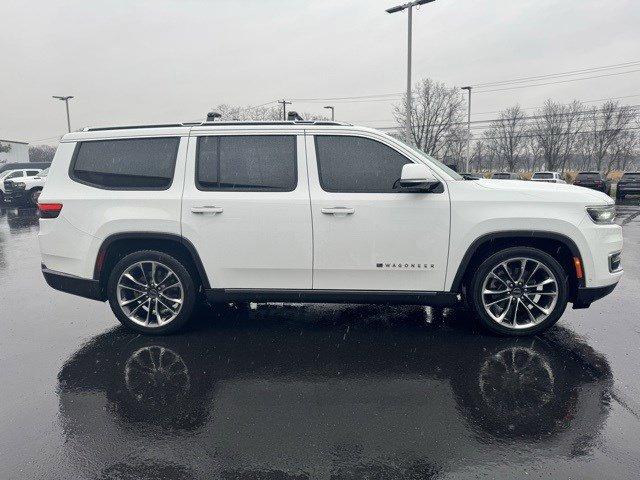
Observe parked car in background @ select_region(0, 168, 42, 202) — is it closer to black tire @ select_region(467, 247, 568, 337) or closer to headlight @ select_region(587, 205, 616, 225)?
black tire @ select_region(467, 247, 568, 337)

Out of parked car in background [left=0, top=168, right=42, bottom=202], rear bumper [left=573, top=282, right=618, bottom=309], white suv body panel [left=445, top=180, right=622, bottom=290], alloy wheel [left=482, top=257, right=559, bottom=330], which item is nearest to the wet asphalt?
alloy wheel [left=482, top=257, right=559, bottom=330]

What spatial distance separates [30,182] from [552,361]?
23.0 meters

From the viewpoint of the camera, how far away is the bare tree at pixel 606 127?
49.8 meters

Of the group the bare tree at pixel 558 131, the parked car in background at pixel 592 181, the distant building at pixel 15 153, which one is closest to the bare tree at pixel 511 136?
the bare tree at pixel 558 131

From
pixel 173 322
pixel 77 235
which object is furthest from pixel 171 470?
pixel 77 235

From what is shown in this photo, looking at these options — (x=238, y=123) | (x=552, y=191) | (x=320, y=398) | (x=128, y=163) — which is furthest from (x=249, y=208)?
(x=552, y=191)

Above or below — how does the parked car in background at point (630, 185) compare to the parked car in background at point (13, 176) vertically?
below

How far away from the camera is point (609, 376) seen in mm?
3650

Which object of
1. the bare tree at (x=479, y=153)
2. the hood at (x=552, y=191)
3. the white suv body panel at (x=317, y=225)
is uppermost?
the bare tree at (x=479, y=153)

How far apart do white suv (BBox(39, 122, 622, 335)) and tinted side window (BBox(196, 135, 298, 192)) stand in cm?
1

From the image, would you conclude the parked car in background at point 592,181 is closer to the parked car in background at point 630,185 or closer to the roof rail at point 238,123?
the parked car in background at point 630,185

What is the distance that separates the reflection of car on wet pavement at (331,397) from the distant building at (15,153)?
258 ft

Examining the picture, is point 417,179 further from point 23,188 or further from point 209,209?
point 23,188

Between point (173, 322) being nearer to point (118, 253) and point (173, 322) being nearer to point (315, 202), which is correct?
point (118, 253)
